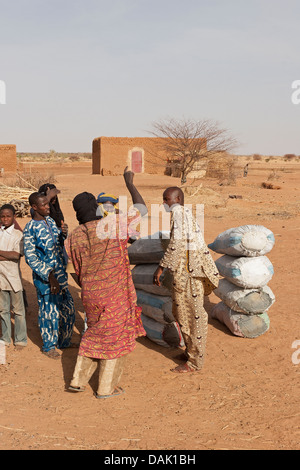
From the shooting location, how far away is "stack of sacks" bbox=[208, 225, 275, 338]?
4.96 meters

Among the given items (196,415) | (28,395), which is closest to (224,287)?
(196,415)

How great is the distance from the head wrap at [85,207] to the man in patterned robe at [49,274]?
0.71 m

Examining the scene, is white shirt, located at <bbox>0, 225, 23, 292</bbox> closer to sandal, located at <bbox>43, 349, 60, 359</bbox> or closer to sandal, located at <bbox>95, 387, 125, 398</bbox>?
sandal, located at <bbox>43, 349, 60, 359</bbox>

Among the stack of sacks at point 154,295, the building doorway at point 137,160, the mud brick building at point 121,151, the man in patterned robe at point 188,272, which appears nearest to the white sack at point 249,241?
the stack of sacks at point 154,295

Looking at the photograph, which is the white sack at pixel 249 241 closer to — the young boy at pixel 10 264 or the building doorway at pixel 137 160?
the young boy at pixel 10 264

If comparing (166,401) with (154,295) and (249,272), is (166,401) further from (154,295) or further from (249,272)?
(249,272)

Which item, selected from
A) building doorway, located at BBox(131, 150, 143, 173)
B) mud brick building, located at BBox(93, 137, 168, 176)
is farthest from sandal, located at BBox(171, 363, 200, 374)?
building doorway, located at BBox(131, 150, 143, 173)

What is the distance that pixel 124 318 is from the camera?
12.8ft

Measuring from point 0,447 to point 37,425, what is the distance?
34 centimetres

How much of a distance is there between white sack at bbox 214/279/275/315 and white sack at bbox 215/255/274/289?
8 centimetres

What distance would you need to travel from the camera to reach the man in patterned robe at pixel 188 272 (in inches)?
158

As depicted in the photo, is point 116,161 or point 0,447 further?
point 116,161

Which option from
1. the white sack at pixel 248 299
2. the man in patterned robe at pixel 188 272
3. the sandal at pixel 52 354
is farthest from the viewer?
the white sack at pixel 248 299
